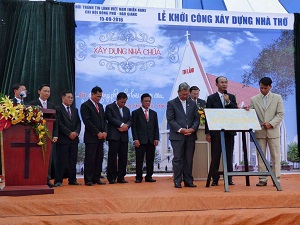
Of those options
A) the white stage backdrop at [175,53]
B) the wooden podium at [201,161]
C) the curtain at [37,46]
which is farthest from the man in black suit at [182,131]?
the curtain at [37,46]

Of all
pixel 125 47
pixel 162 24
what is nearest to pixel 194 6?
pixel 162 24

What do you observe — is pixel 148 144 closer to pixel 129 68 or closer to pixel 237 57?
pixel 129 68

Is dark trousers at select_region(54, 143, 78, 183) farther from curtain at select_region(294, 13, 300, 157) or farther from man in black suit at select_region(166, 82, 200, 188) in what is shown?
curtain at select_region(294, 13, 300, 157)

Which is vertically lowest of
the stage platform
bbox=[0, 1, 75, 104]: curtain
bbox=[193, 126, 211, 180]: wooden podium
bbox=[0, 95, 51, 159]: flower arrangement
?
the stage platform

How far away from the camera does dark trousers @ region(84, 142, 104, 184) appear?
19.0 feet

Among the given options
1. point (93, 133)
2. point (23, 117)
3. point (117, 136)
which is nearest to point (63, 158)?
point (93, 133)

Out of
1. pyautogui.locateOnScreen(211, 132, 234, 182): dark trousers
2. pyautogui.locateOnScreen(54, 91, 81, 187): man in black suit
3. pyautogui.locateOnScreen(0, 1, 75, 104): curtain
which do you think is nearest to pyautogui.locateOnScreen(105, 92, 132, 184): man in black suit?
pyautogui.locateOnScreen(54, 91, 81, 187): man in black suit

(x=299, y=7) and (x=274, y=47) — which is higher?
(x=299, y=7)

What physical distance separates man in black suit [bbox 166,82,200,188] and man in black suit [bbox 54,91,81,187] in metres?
1.27

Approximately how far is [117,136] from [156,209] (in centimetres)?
205

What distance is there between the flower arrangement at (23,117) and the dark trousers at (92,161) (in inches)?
52.0

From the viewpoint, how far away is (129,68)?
7.16 m

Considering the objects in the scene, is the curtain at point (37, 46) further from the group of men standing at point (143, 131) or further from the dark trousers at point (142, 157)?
the dark trousers at point (142, 157)

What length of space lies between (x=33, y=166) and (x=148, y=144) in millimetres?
2172
